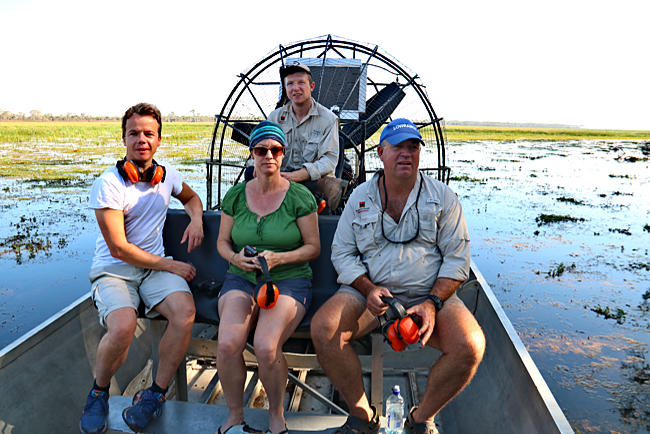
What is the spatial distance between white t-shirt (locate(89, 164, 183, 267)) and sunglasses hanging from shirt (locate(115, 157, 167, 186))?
4cm

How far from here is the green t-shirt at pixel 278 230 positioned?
2.60 m

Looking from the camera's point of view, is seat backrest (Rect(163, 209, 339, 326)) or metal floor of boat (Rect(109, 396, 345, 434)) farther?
seat backrest (Rect(163, 209, 339, 326))

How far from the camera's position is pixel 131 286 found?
8.68 ft

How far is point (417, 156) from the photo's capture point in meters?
2.57

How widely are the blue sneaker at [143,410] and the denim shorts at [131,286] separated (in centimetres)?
45

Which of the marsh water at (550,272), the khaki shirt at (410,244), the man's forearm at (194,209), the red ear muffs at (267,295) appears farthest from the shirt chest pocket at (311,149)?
the marsh water at (550,272)

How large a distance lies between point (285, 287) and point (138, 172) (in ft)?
3.73

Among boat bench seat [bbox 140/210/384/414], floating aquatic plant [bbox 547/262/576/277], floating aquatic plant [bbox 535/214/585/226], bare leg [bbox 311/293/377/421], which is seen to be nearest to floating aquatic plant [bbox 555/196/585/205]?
floating aquatic plant [bbox 535/214/585/226]

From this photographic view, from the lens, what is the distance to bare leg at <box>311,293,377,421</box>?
2.32 meters

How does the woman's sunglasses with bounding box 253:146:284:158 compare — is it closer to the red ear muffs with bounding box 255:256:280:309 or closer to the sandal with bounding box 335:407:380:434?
the red ear muffs with bounding box 255:256:280:309

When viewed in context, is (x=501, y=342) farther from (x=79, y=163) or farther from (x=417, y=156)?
(x=79, y=163)

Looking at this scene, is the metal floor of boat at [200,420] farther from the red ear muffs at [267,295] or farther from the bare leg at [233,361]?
the red ear muffs at [267,295]

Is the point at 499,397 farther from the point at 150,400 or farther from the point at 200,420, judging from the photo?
the point at 150,400

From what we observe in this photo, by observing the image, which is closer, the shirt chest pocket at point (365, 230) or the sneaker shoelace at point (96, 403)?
the sneaker shoelace at point (96, 403)
